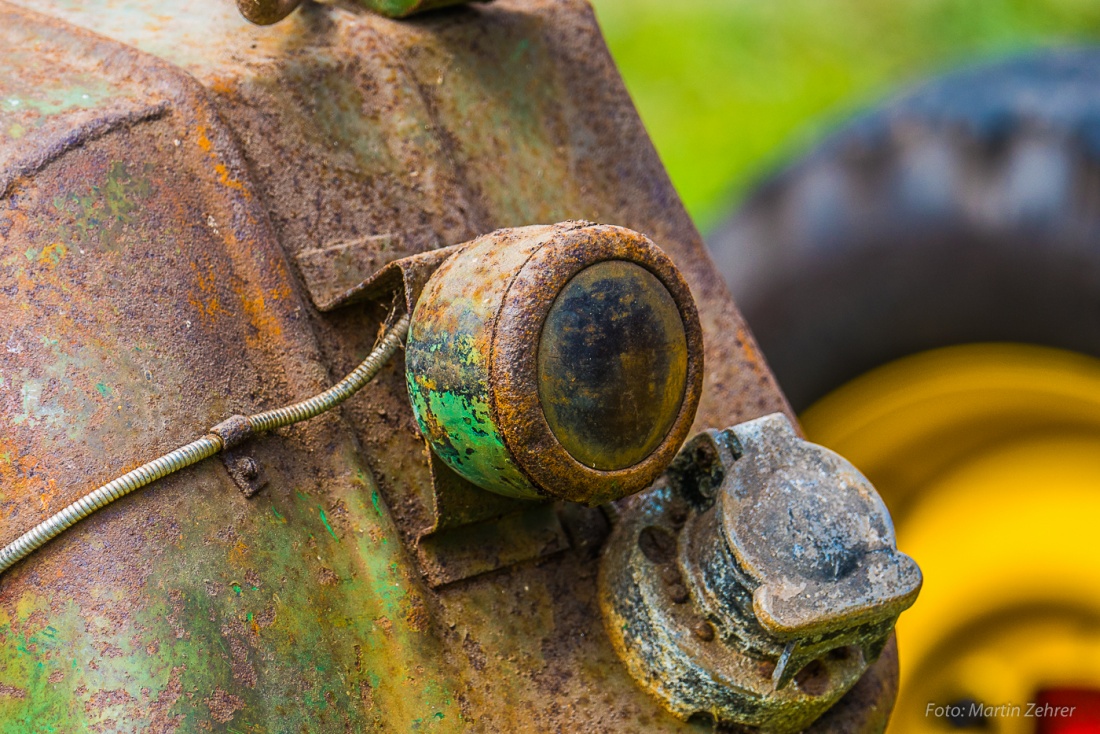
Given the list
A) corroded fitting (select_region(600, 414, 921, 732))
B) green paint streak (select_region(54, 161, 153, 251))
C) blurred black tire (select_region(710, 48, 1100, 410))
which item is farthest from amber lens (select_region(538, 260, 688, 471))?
blurred black tire (select_region(710, 48, 1100, 410))

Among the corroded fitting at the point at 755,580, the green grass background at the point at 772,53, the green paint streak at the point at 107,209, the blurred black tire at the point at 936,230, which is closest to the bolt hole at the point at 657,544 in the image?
the corroded fitting at the point at 755,580

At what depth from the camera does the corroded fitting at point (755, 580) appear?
1129 millimetres

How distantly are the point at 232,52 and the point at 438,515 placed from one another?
1.80 ft

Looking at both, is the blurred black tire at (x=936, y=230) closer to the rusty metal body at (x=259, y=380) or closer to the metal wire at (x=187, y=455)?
the rusty metal body at (x=259, y=380)

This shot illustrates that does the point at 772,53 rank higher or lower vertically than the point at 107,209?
lower

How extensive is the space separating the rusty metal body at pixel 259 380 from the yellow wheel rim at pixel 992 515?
54cm

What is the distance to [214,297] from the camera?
3.91 feet

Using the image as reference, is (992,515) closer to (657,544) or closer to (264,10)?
(657,544)

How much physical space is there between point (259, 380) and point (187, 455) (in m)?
0.13

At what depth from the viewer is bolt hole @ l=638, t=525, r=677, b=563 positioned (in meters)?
1.27

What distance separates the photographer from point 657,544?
4.20 feet

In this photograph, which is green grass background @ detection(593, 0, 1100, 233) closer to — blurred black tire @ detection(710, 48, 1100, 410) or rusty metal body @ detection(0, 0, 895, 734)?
blurred black tire @ detection(710, 48, 1100, 410)

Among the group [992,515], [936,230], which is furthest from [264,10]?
[992,515]

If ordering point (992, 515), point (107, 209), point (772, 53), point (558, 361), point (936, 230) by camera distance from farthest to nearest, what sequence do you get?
point (772, 53)
point (936, 230)
point (992, 515)
point (107, 209)
point (558, 361)
